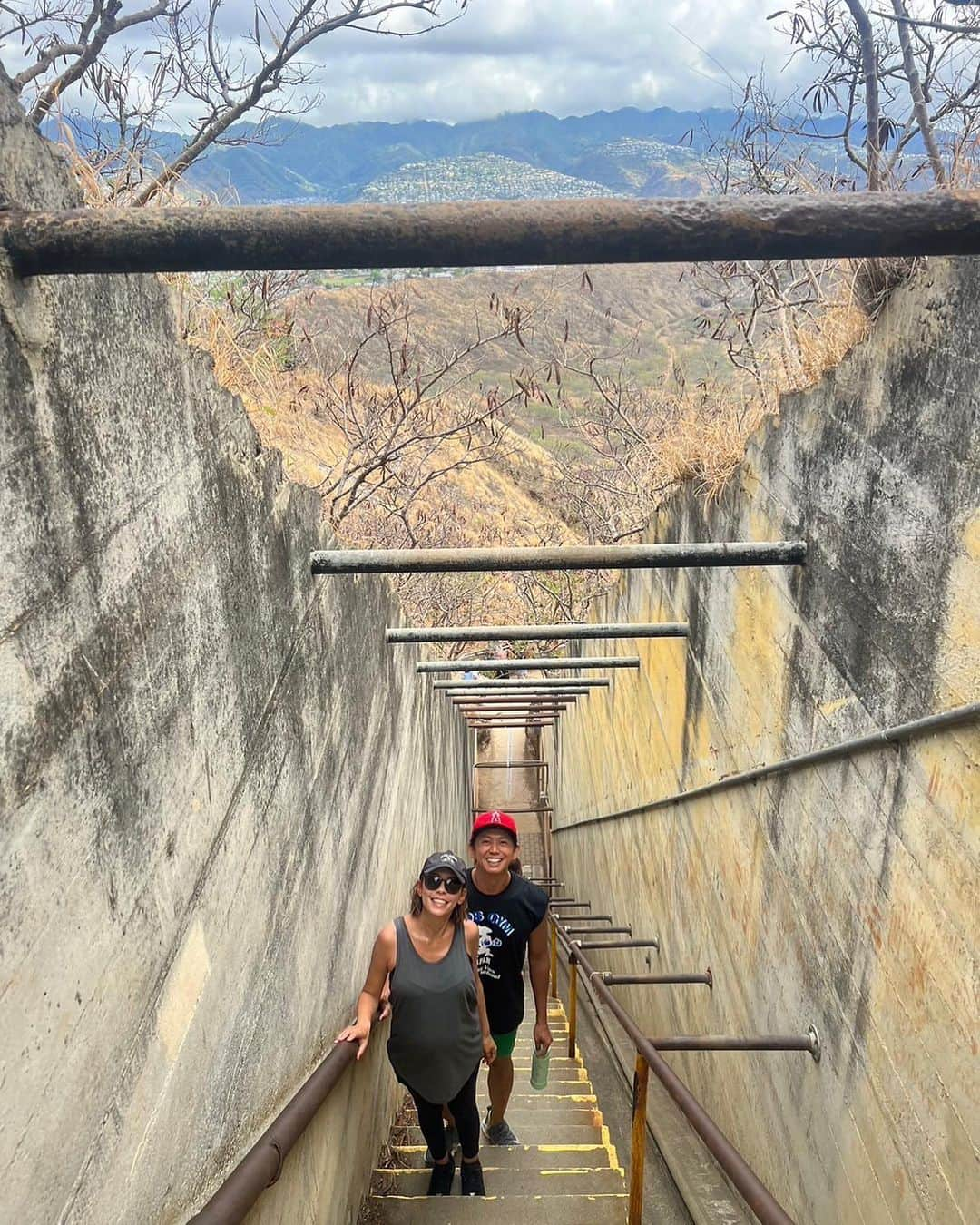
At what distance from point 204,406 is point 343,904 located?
2.36 metres

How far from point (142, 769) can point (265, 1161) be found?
1.01m

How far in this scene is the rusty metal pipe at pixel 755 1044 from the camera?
2.81 m

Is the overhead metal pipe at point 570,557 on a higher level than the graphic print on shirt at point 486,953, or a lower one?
higher

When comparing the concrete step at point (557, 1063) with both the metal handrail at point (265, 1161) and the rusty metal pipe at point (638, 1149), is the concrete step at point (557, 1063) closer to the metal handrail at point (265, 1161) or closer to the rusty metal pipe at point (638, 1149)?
the rusty metal pipe at point (638, 1149)

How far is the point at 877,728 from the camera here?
2365 mm

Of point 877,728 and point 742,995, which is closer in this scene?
point 877,728

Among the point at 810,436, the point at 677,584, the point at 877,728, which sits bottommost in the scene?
the point at 677,584

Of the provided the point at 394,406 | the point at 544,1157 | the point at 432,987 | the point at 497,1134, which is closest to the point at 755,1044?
the point at 432,987

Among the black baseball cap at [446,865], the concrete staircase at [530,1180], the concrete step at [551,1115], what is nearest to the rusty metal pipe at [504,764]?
the concrete step at [551,1115]

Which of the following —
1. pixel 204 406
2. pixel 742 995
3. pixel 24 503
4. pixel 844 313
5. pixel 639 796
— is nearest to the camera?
pixel 24 503

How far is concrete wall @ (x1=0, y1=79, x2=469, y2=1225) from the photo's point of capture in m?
1.29

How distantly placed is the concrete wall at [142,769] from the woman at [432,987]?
0.27 meters

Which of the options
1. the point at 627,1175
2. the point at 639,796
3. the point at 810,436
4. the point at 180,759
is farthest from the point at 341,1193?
the point at 639,796

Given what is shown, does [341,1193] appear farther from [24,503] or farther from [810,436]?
[810,436]
